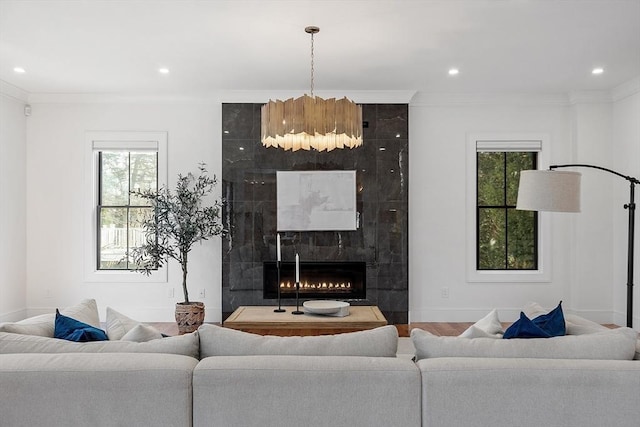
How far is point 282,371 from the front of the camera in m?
1.91

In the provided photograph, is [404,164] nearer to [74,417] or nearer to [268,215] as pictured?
[268,215]

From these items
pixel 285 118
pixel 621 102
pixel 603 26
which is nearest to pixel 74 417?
pixel 285 118

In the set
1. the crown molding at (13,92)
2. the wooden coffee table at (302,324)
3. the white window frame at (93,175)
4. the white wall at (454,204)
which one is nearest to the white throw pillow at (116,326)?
the wooden coffee table at (302,324)

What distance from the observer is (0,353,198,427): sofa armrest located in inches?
73.9

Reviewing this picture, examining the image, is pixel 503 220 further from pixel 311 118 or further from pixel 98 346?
pixel 98 346

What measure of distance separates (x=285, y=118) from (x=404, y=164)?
2621 mm

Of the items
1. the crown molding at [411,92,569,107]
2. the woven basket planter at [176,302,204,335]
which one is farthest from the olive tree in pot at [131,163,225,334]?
the crown molding at [411,92,569,107]

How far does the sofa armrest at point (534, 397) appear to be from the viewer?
187 centimetres

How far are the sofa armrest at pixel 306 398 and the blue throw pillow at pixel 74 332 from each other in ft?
2.17

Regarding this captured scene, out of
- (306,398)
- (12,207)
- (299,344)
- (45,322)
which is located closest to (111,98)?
(12,207)

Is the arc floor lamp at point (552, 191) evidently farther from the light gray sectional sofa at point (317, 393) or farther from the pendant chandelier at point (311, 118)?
the light gray sectional sofa at point (317, 393)

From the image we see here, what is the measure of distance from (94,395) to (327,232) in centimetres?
447

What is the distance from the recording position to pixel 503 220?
21.5 ft

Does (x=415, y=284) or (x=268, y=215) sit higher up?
(x=268, y=215)
